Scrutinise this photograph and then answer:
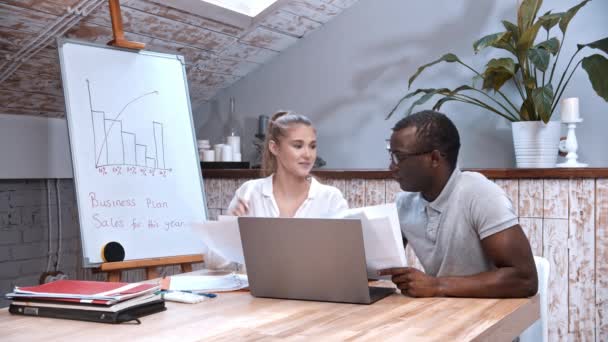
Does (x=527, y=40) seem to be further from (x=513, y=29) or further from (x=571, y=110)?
(x=571, y=110)

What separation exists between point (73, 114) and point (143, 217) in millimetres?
496

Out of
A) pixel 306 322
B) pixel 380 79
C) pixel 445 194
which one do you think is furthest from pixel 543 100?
pixel 306 322

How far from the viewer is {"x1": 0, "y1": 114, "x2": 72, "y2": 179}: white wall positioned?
3240 millimetres

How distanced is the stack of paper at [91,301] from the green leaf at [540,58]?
1.98 m

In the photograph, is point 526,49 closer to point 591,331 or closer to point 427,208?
point 591,331

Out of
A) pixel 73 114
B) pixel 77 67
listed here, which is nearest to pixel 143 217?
pixel 73 114

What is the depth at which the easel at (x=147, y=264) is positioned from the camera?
7.94 ft

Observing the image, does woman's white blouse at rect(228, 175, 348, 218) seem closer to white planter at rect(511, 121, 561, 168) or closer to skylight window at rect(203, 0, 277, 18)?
white planter at rect(511, 121, 561, 168)

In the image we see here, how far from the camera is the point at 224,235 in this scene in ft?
5.55

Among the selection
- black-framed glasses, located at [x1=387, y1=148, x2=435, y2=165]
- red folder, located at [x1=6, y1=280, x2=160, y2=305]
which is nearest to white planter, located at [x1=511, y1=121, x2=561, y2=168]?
black-framed glasses, located at [x1=387, y1=148, x2=435, y2=165]

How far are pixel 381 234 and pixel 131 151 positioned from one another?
1.52 metres

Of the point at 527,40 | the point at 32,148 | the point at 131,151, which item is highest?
the point at 527,40

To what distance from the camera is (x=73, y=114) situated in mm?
2520

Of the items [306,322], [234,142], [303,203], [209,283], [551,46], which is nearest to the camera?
Answer: [306,322]
